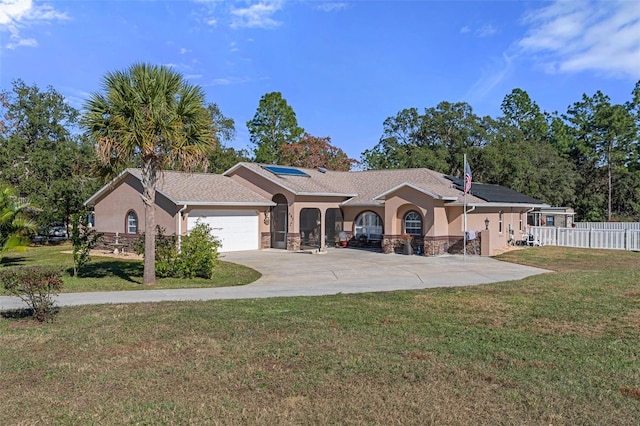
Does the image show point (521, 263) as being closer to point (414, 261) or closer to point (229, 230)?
point (414, 261)

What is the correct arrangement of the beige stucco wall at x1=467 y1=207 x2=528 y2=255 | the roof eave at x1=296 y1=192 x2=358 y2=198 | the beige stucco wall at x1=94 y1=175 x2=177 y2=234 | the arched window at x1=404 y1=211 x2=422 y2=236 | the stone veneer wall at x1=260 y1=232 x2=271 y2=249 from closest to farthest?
the beige stucco wall at x1=94 y1=175 x2=177 y2=234, the arched window at x1=404 y1=211 x2=422 y2=236, the beige stucco wall at x1=467 y1=207 x2=528 y2=255, the roof eave at x1=296 y1=192 x2=358 y2=198, the stone veneer wall at x1=260 y1=232 x2=271 y2=249

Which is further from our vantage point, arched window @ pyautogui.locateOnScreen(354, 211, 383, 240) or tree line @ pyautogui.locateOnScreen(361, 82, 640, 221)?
tree line @ pyautogui.locateOnScreen(361, 82, 640, 221)

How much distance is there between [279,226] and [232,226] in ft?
9.39

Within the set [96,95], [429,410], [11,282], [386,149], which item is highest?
[386,149]

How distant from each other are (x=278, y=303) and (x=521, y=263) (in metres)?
13.0

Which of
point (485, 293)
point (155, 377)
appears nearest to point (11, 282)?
point (155, 377)

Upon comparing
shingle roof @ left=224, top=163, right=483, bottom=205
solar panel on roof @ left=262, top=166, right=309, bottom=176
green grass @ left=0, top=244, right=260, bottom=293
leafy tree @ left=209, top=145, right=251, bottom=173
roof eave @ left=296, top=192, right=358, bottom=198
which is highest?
leafy tree @ left=209, top=145, right=251, bottom=173

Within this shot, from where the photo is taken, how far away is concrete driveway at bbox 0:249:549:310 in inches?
463

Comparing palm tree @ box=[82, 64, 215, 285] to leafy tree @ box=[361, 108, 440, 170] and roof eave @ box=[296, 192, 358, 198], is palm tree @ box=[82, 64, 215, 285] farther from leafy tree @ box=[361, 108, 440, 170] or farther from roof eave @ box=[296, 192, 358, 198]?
leafy tree @ box=[361, 108, 440, 170]

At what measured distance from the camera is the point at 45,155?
30922 millimetres

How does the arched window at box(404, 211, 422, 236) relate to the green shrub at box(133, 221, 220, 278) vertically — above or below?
above

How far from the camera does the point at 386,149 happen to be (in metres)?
47.3

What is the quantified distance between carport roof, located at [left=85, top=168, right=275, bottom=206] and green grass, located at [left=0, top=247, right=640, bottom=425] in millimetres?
13721

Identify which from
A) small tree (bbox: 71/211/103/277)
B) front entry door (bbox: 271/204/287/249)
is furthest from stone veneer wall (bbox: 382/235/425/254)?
small tree (bbox: 71/211/103/277)
